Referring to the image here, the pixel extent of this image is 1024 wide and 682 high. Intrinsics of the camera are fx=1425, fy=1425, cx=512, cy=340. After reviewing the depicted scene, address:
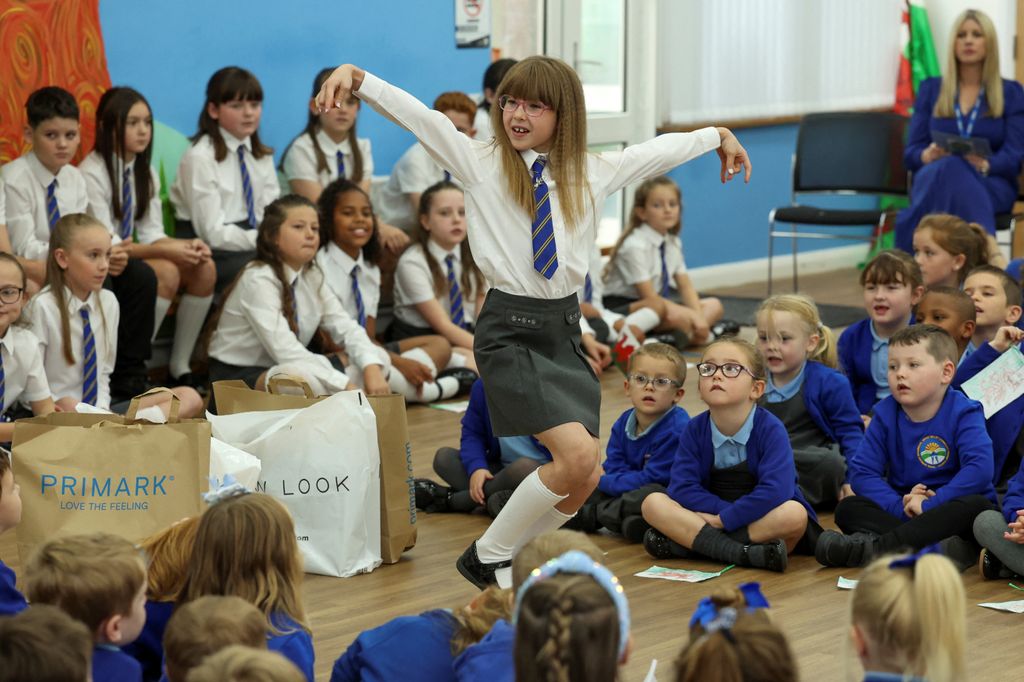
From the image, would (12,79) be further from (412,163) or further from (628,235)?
(628,235)

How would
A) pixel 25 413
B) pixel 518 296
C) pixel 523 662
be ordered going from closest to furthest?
pixel 523 662
pixel 518 296
pixel 25 413

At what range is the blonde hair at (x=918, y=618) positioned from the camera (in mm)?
1752

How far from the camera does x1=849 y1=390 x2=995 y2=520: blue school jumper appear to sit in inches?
136

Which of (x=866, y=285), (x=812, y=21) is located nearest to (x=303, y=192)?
(x=866, y=285)

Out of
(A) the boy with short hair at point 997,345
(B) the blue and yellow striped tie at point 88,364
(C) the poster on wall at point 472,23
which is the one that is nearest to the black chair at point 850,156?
(C) the poster on wall at point 472,23

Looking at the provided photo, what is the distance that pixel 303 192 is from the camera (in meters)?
5.95

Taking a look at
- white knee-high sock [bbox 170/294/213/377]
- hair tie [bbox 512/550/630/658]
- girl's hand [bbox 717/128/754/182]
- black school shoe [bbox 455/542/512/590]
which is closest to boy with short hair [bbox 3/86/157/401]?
white knee-high sock [bbox 170/294/213/377]

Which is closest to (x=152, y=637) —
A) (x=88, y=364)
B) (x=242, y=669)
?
(x=242, y=669)

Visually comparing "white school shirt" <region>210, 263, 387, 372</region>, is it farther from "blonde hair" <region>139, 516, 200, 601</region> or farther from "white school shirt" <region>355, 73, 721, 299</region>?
"blonde hair" <region>139, 516, 200, 601</region>

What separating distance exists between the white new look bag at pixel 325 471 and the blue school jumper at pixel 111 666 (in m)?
1.37

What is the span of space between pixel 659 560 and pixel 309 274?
2047mm

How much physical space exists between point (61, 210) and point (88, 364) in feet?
2.62

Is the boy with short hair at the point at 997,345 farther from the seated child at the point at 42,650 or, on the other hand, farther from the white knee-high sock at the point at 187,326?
the white knee-high sock at the point at 187,326

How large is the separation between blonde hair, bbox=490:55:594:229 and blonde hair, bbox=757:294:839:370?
1036 mm
